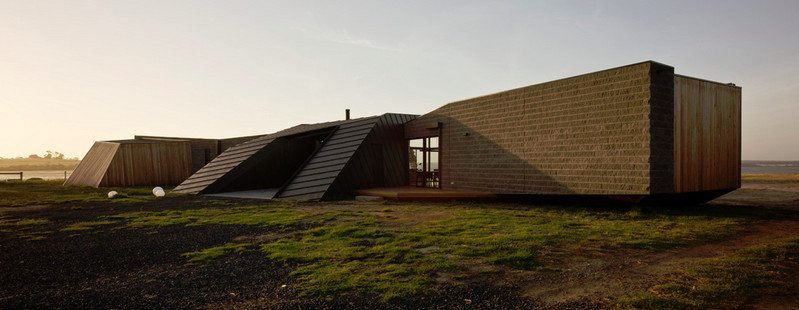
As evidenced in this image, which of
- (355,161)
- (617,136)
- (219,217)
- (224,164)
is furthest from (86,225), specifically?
(617,136)

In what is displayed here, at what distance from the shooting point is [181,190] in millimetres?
16859

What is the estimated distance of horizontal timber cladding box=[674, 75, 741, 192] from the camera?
962 centimetres

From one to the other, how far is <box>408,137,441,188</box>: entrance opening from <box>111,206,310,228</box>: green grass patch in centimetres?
718

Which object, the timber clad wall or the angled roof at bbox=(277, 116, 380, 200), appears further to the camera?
the angled roof at bbox=(277, 116, 380, 200)

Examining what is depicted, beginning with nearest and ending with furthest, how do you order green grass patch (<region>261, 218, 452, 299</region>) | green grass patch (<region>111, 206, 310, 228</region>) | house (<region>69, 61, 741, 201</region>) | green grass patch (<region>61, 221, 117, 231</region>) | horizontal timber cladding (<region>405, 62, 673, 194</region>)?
green grass patch (<region>261, 218, 452, 299</region>), green grass patch (<region>61, 221, 117, 231</region>), green grass patch (<region>111, 206, 310, 228</region>), horizontal timber cladding (<region>405, 62, 673, 194</region>), house (<region>69, 61, 741, 201</region>)

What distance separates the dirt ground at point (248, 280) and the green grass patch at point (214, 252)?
178 millimetres

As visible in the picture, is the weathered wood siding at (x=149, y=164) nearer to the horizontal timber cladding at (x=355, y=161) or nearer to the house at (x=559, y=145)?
the house at (x=559, y=145)

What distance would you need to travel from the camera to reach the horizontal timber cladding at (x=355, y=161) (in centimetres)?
1438

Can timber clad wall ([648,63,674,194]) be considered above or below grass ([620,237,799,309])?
above

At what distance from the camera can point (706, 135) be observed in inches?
400

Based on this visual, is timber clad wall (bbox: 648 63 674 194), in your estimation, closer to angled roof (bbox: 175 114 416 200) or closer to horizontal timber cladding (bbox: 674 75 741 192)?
horizontal timber cladding (bbox: 674 75 741 192)

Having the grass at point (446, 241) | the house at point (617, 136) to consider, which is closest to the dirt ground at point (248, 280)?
the grass at point (446, 241)

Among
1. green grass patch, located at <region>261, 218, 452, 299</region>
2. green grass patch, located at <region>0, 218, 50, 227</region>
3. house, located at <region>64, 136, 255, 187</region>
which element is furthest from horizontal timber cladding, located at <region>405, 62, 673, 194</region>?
house, located at <region>64, 136, 255, 187</region>

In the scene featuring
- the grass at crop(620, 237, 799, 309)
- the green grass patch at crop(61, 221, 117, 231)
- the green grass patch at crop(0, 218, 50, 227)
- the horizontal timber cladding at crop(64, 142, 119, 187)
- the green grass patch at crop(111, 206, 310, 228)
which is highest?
the horizontal timber cladding at crop(64, 142, 119, 187)
